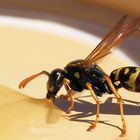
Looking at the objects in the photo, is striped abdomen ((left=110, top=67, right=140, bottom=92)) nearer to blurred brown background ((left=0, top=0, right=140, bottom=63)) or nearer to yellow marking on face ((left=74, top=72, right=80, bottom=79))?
yellow marking on face ((left=74, top=72, right=80, bottom=79))

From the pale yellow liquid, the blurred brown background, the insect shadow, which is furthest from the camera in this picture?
the blurred brown background

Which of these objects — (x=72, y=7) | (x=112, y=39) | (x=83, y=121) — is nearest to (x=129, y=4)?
(x=72, y=7)

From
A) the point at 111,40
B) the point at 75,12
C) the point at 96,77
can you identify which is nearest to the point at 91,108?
the point at 96,77

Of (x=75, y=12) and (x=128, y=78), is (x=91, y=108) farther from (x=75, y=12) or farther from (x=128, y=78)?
(x=75, y=12)

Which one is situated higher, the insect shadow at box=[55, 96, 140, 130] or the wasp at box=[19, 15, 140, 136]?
the wasp at box=[19, 15, 140, 136]

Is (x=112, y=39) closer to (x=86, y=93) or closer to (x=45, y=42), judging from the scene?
(x=86, y=93)

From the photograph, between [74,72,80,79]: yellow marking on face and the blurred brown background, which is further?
the blurred brown background

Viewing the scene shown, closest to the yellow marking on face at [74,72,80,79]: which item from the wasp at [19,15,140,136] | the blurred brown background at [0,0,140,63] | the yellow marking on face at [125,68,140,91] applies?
the wasp at [19,15,140,136]

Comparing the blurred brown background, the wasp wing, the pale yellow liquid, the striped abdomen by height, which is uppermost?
the wasp wing

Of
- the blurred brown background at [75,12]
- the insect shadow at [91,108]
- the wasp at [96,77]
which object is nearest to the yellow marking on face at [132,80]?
the wasp at [96,77]
